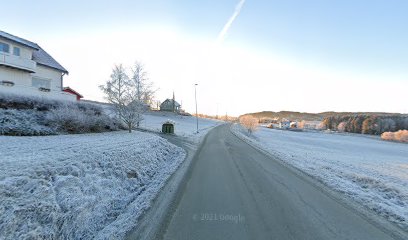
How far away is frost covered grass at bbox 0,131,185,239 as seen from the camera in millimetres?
4314

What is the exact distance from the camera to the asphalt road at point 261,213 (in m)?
4.84

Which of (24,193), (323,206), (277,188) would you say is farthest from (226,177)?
(24,193)

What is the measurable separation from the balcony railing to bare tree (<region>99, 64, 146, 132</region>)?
5.98 m

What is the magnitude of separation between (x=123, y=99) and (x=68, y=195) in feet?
56.8

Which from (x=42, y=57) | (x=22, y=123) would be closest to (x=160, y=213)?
(x=22, y=123)

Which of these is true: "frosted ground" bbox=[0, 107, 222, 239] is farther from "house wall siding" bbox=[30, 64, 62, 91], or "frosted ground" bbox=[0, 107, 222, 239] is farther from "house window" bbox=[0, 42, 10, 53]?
"house wall siding" bbox=[30, 64, 62, 91]

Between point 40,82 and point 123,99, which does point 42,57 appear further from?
point 123,99

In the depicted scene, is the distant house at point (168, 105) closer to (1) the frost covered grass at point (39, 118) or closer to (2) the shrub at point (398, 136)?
(2) the shrub at point (398, 136)

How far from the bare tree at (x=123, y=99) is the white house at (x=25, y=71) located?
360 cm

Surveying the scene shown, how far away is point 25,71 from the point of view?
2086 centimetres

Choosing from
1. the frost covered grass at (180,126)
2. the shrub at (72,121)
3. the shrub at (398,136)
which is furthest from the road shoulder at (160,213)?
the shrub at (398,136)

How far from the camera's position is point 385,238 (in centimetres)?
485

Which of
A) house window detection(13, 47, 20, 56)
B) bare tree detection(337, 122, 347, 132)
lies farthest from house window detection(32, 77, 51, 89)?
bare tree detection(337, 122, 347, 132)

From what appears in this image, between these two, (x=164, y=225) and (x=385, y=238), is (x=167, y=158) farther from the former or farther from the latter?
(x=385, y=238)
